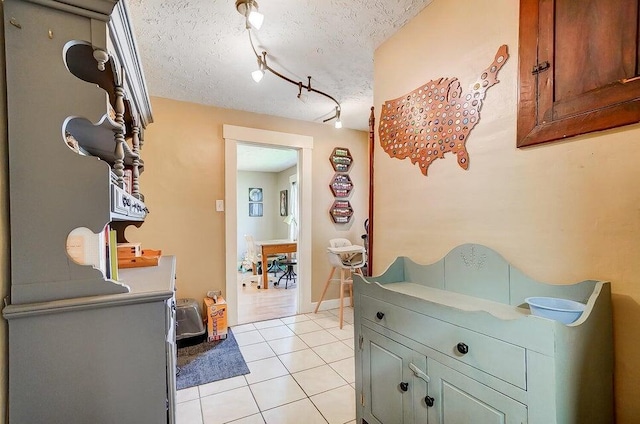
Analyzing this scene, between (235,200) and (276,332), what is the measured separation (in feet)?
4.74

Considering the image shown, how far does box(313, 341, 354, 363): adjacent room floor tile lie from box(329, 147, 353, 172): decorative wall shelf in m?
2.06

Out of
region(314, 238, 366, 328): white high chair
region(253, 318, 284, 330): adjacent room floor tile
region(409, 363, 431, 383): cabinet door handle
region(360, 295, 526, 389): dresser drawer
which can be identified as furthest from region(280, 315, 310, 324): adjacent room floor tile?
region(409, 363, 431, 383): cabinet door handle

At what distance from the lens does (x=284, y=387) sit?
198 cm

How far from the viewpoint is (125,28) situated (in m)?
1.02

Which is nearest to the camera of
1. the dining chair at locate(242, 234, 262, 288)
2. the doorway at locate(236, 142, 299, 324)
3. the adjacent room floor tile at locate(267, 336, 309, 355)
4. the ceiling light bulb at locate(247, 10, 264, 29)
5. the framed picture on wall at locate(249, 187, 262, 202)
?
the ceiling light bulb at locate(247, 10, 264, 29)

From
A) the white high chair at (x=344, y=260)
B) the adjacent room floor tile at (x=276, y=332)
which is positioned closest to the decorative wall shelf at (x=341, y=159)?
the white high chair at (x=344, y=260)

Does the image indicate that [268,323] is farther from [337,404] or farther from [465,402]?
[465,402]

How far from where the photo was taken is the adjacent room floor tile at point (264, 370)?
2096mm

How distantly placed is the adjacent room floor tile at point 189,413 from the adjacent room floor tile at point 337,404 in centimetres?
70

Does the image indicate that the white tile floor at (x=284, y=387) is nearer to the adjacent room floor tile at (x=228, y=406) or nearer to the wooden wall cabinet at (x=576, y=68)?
the adjacent room floor tile at (x=228, y=406)

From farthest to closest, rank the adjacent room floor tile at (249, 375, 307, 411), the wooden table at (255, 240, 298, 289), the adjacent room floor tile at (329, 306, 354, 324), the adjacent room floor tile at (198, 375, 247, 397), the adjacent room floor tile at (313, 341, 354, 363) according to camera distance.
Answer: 1. the wooden table at (255, 240, 298, 289)
2. the adjacent room floor tile at (329, 306, 354, 324)
3. the adjacent room floor tile at (313, 341, 354, 363)
4. the adjacent room floor tile at (198, 375, 247, 397)
5. the adjacent room floor tile at (249, 375, 307, 411)

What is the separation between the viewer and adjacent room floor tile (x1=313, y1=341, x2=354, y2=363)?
2387 mm

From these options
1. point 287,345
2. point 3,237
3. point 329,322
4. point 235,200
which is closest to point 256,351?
point 287,345

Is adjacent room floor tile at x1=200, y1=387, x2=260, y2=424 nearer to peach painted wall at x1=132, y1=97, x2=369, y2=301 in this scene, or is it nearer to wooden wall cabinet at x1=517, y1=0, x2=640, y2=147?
peach painted wall at x1=132, y1=97, x2=369, y2=301
